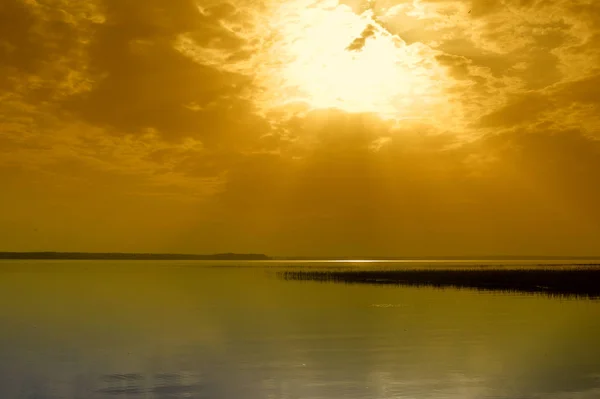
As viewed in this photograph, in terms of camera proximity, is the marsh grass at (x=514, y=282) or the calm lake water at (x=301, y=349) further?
the marsh grass at (x=514, y=282)

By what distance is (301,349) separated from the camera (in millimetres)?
30047

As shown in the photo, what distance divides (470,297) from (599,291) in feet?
46.0

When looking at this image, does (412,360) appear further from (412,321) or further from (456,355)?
(412,321)

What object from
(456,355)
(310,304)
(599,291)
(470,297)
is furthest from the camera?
(599,291)

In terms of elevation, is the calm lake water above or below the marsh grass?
below

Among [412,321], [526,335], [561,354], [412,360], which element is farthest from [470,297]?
[412,360]

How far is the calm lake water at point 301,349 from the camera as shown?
2188 centimetres

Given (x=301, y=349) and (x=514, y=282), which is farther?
(x=514, y=282)

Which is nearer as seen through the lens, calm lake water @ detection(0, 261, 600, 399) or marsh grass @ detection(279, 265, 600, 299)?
calm lake water @ detection(0, 261, 600, 399)

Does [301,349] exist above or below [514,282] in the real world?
below

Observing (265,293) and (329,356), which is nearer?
(329,356)

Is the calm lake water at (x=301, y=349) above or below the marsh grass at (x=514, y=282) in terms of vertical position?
below

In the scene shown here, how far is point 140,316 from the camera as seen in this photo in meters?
44.2

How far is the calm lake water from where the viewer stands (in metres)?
21.9
